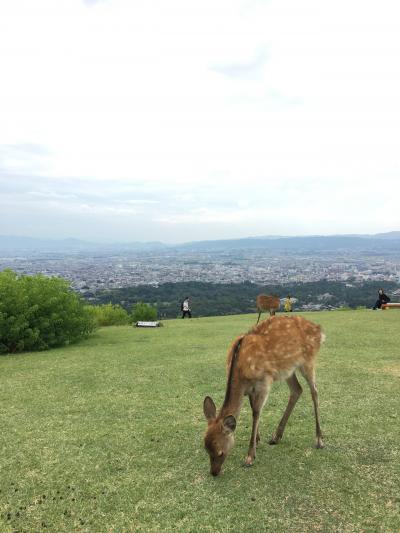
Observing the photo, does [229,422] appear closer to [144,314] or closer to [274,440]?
[274,440]

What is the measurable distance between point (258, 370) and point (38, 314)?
11754mm

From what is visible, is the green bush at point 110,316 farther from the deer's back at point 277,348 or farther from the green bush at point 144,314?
the deer's back at point 277,348

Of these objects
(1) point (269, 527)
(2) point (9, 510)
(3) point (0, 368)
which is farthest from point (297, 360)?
(3) point (0, 368)

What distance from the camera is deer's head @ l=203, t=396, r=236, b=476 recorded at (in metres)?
4.94

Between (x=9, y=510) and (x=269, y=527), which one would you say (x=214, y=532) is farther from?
(x=9, y=510)

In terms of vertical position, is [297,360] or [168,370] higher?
[297,360]

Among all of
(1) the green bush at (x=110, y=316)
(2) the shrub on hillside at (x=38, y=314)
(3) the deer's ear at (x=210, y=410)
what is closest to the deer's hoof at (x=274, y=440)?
(3) the deer's ear at (x=210, y=410)

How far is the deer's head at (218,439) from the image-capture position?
494cm

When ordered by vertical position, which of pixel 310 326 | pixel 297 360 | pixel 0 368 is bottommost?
pixel 0 368

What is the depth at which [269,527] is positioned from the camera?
13.7 ft

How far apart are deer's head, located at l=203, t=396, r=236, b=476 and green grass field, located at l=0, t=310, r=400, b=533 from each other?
252 millimetres

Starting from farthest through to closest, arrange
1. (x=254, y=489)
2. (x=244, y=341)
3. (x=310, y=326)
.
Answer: (x=310, y=326), (x=244, y=341), (x=254, y=489)

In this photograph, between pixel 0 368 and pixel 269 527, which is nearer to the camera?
pixel 269 527

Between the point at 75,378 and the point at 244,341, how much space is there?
19.3ft
